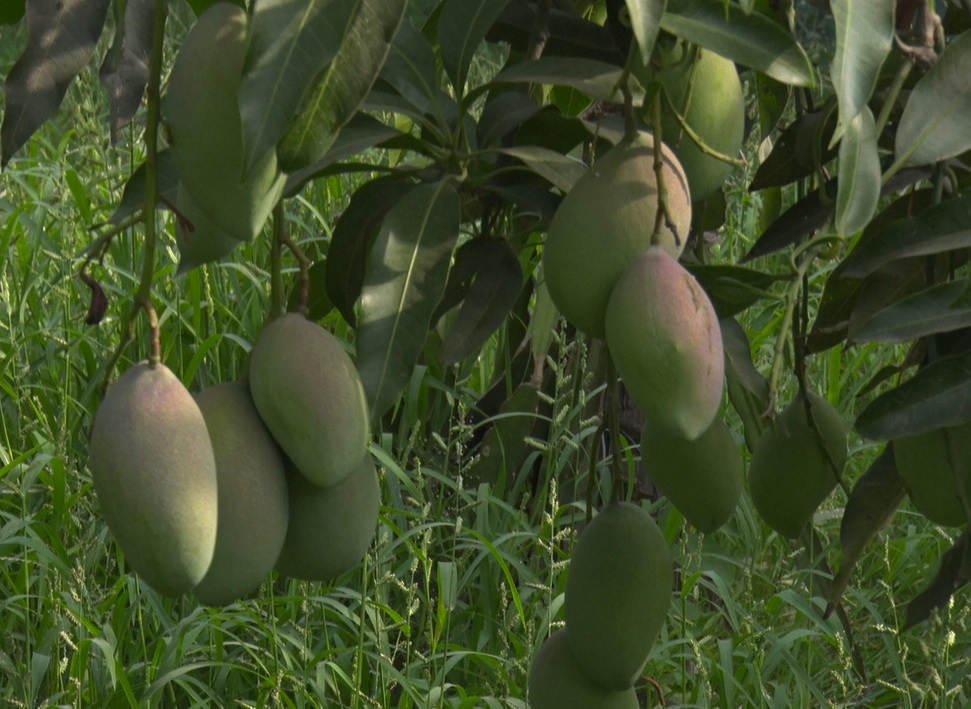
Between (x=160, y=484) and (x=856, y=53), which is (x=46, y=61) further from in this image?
(x=856, y=53)

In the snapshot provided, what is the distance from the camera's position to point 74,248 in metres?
2.40

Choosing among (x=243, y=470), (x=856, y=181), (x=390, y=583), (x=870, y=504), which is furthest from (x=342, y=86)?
(x=390, y=583)

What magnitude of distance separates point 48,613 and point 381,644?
1.61 ft

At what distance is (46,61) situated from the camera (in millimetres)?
686

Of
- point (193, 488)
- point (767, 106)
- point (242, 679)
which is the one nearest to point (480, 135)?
point (767, 106)

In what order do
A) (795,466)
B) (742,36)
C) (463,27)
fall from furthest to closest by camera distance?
1. (795,466)
2. (463,27)
3. (742,36)

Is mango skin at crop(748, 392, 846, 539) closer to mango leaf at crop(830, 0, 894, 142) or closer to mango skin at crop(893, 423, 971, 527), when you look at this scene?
mango skin at crop(893, 423, 971, 527)

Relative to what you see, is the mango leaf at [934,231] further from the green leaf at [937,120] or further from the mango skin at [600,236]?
the mango skin at [600,236]

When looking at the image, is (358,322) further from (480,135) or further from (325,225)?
(325,225)

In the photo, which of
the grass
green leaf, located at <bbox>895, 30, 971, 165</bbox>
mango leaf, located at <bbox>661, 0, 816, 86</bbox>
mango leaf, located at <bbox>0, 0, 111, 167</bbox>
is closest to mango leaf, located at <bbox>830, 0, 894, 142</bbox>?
mango leaf, located at <bbox>661, 0, 816, 86</bbox>

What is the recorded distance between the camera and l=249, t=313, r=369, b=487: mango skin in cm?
56

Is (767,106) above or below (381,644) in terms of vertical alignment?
above

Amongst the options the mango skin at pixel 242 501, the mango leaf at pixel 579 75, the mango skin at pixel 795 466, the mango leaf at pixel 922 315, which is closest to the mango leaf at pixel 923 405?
the mango leaf at pixel 922 315

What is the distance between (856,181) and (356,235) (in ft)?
0.98
